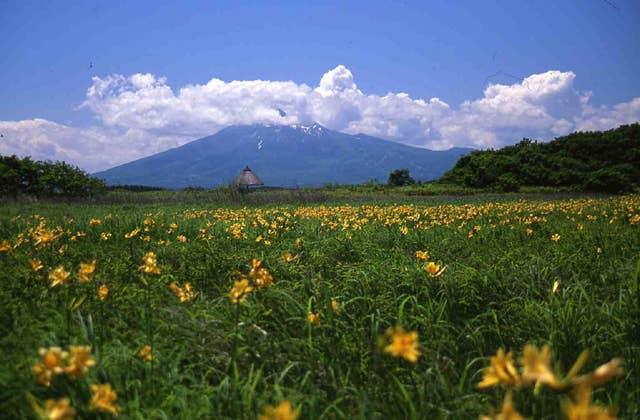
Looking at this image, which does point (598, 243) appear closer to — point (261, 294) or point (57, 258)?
point (261, 294)

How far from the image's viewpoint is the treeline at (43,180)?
2145 cm

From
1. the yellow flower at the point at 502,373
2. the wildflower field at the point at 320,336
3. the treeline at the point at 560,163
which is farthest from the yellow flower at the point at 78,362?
the treeline at the point at 560,163

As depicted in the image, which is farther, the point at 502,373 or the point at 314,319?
the point at 314,319

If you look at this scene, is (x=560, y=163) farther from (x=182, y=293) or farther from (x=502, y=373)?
(x=502, y=373)

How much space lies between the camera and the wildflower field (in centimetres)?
156

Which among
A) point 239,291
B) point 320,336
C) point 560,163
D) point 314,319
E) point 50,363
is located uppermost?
point 560,163

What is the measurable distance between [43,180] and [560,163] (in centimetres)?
4517

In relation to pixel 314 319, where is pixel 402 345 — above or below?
above

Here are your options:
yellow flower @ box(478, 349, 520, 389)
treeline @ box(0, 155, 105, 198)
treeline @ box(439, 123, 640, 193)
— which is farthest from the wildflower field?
treeline @ box(439, 123, 640, 193)

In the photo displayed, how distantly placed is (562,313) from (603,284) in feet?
4.18

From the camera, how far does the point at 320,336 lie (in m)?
2.25

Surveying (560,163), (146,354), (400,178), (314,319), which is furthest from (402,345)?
(400,178)

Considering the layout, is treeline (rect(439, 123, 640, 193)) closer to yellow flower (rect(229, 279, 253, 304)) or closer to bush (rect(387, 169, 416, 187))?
bush (rect(387, 169, 416, 187))

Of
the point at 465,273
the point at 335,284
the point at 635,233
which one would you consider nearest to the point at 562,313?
the point at 465,273
